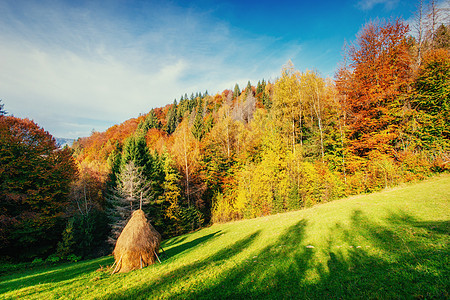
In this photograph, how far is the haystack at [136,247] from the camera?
34.0 feet

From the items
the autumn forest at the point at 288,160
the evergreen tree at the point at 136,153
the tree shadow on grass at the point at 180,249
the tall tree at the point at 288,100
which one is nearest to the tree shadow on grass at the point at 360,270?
the tree shadow on grass at the point at 180,249

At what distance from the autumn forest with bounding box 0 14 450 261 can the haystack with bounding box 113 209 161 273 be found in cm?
1252

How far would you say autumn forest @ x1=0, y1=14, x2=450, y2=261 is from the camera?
63.4 feet

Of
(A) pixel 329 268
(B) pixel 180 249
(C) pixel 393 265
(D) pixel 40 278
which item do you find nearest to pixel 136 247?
(B) pixel 180 249

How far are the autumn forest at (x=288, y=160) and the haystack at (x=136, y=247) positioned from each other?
12521 mm

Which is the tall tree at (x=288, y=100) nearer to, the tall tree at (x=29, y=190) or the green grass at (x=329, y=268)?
the green grass at (x=329, y=268)

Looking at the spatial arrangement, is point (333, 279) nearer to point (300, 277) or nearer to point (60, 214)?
point (300, 277)

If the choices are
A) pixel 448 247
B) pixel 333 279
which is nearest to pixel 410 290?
pixel 333 279

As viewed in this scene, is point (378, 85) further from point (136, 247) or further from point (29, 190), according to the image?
point (29, 190)

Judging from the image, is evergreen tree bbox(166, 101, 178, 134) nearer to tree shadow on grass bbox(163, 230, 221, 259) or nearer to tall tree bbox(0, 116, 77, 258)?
tall tree bbox(0, 116, 77, 258)

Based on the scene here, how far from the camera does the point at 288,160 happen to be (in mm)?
25516

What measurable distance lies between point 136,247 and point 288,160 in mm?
21041

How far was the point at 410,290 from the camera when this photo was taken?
4129 mm

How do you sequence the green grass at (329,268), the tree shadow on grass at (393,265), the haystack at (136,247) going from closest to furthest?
the tree shadow on grass at (393,265)
the green grass at (329,268)
the haystack at (136,247)
